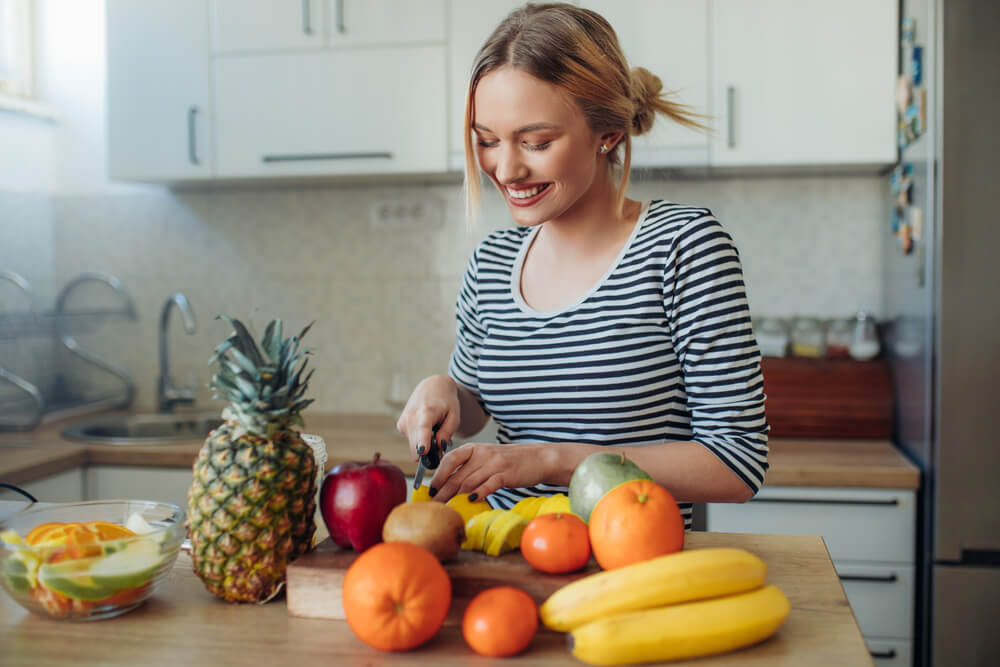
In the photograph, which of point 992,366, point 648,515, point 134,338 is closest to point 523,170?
point 648,515

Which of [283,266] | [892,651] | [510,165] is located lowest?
[892,651]

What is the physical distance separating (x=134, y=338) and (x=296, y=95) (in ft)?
3.57

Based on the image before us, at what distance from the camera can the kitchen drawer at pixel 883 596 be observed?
2.00m

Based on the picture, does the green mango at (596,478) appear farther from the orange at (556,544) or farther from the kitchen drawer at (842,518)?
the kitchen drawer at (842,518)

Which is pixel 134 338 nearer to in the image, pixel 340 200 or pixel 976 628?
pixel 340 200

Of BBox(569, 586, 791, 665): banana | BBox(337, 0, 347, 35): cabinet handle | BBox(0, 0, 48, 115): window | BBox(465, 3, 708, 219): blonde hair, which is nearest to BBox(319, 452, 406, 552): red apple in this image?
BBox(569, 586, 791, 665): banana

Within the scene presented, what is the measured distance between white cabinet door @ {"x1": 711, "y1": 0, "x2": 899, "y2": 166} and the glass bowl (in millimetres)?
1829

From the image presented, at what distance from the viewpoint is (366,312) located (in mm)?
2758

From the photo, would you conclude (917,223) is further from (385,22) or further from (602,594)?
(602,594)

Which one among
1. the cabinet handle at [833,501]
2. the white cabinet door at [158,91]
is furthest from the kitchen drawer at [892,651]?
the white cabinet door at [158,91]

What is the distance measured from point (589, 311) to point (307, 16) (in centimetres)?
161

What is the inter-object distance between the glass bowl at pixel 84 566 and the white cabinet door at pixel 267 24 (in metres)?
1.86

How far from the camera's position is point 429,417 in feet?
3.62

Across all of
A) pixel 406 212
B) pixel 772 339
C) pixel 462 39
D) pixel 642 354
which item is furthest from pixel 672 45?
pixel 642 354
